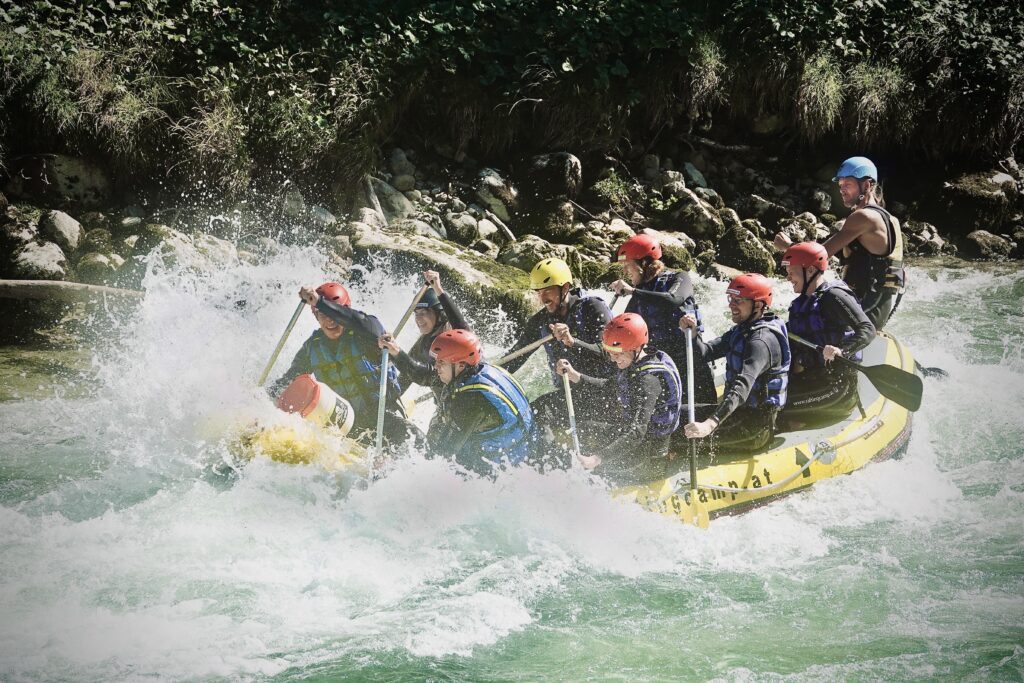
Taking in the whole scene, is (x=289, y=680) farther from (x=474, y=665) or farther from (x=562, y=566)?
(x=562, y=566)

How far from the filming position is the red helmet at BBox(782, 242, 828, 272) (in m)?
7.29

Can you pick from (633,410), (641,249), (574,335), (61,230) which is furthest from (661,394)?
(61,230)

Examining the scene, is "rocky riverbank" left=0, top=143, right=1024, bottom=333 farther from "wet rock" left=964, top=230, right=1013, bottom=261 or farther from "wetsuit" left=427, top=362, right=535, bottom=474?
"wetsuit" left=427, top=362, right=535, bottom=474

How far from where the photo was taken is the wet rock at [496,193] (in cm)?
1282

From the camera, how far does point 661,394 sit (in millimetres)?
6402

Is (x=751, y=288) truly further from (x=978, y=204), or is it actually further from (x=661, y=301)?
(x=978, y=204)

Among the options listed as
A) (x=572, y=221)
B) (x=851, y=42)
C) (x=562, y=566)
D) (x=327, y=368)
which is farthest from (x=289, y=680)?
(x=851, y=42)

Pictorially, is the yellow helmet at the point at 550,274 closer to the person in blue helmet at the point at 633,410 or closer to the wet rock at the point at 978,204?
the person in blue helmet at the point at 633,410

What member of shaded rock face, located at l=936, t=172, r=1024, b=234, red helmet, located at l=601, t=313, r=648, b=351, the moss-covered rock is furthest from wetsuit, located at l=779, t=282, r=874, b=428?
shaded rock face, located at l=936, t=172, r=1024, b=234

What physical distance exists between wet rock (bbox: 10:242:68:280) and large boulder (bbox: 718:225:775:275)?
8367 millimetres

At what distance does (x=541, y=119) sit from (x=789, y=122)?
4353mm

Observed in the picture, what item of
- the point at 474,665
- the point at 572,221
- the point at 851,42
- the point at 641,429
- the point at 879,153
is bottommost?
the point at 474,665

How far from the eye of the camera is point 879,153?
1546cm

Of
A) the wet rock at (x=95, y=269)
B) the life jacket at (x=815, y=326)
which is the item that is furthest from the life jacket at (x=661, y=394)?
the wet rock at (x=95, y=269)
